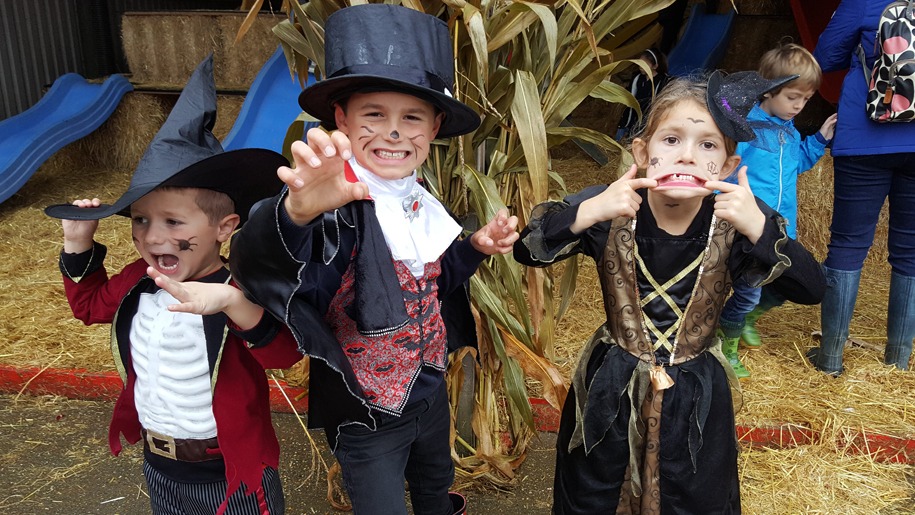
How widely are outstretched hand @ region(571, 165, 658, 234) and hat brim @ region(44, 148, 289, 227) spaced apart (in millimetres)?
712

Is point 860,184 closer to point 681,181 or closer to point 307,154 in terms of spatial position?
point 681,181

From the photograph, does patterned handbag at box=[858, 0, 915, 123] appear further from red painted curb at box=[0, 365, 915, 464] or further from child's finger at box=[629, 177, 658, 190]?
child's finger at box=[629, 177, 658, 190]

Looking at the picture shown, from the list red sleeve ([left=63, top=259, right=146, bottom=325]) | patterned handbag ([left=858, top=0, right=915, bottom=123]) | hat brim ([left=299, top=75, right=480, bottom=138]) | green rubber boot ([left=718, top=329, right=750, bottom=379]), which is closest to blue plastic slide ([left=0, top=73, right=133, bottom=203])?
red sleeve ([left=63, top=259, right=146, bottom=325])

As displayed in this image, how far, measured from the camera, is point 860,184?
3.00 meters

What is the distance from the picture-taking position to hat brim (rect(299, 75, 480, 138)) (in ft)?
4.82

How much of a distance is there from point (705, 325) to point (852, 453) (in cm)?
161

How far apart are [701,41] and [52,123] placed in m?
5.67

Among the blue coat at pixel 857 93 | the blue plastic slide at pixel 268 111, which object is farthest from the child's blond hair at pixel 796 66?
the blue plastic slide at pixel 268 111

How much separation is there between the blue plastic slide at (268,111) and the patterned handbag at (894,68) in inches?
A: 128

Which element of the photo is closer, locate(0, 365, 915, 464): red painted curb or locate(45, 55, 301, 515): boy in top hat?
locate(45, 55, 301, 515): boy in top hat

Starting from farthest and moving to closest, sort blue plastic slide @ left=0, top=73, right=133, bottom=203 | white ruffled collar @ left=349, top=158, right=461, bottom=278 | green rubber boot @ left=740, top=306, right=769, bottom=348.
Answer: blue plastic slide @ left=0, top=73, right=133, bottom=203, green rubber boot @ left=740, top=306, right=769, bottom=348, white ruffled collar @ left=349, top=158, right=461, bottom=278

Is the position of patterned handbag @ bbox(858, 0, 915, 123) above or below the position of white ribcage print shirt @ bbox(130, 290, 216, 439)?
above

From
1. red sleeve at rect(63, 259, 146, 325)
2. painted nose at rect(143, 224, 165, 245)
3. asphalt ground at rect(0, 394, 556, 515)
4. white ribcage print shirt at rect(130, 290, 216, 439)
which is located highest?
painted nose at rect(143, 224, 165, 245)

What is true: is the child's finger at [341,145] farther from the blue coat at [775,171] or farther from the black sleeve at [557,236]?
the blue coat at [775,171]
